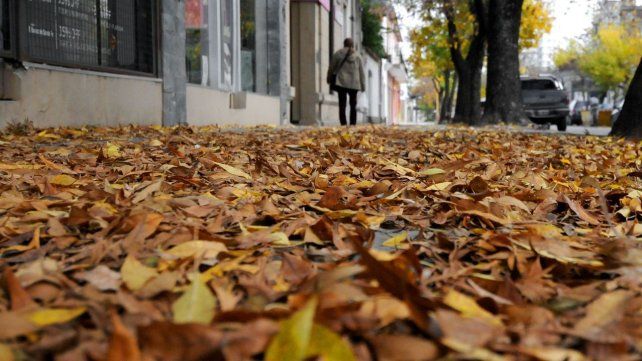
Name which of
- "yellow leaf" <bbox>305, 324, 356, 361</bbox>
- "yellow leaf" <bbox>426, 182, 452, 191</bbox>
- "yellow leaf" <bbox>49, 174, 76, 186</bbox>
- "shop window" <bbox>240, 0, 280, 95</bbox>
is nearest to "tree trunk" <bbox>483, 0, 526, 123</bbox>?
"shop window" <bbox>240, 0, 280, 95</bbox>

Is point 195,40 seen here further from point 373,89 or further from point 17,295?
point 373,89

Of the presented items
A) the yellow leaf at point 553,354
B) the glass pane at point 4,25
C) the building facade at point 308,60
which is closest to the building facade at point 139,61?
the glass pane at point 4,25

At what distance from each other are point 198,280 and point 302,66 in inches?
726

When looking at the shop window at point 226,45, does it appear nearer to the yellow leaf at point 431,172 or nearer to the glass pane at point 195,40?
the glass pane at point 195,40

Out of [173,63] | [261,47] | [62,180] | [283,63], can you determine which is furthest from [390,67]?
[62,180]

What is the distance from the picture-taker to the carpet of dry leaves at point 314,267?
4.11ft

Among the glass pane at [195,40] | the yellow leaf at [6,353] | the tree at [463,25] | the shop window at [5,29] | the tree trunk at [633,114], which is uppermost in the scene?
the tree at [463,25]

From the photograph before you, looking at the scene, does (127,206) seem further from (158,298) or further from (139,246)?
(158,298)

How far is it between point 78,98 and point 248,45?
24.2 feet

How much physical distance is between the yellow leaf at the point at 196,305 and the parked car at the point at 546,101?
26518 mm

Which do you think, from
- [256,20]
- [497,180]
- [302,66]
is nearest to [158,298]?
[497,180]

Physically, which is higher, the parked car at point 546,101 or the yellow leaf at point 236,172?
the parked car at point 546,101

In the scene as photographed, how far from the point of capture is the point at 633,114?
10422mm

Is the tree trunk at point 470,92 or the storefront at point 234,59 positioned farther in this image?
the tree trunk at point 470,92
